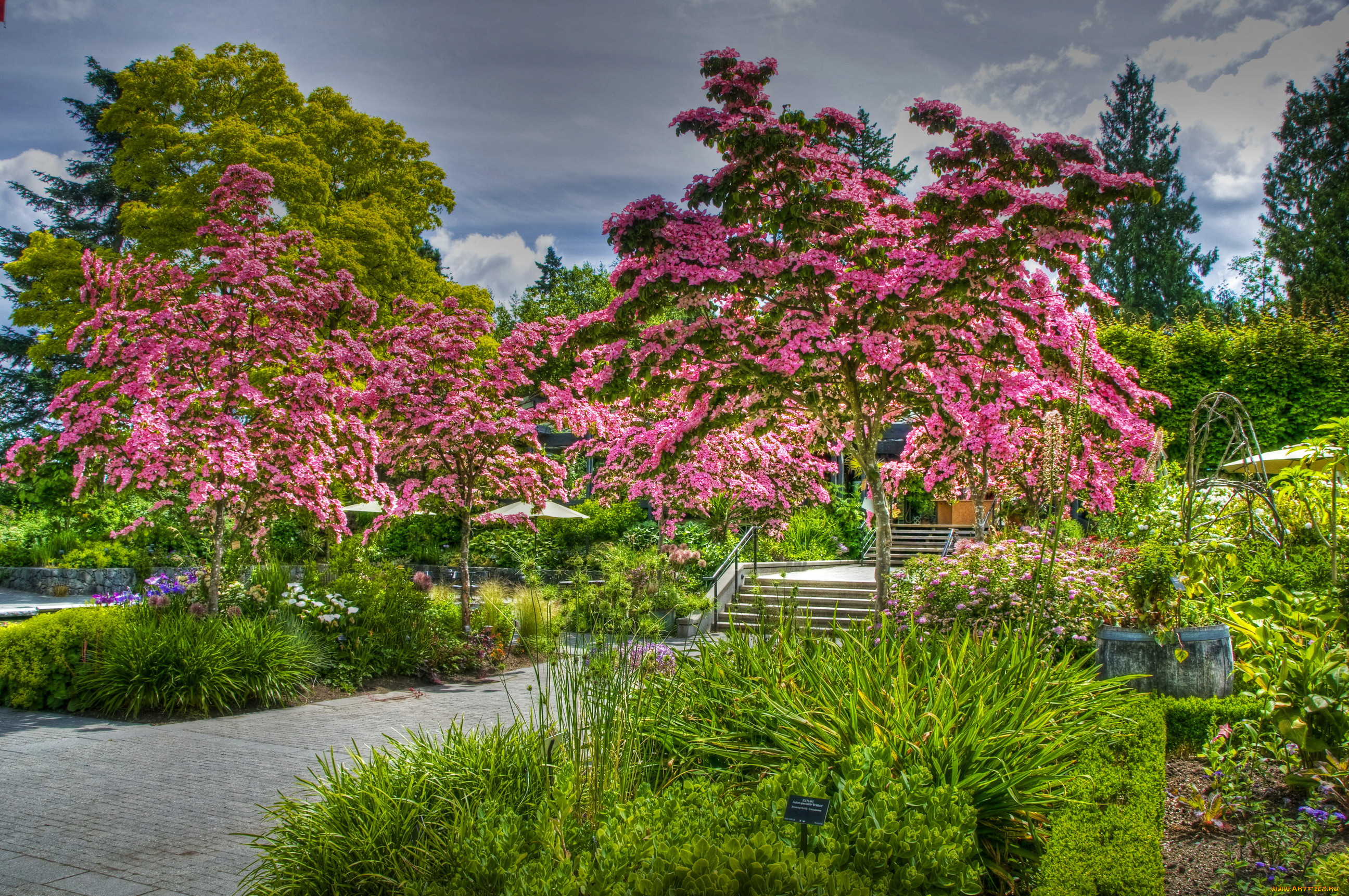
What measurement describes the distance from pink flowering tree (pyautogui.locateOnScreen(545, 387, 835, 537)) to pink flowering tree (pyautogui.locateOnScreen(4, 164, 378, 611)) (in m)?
2.88

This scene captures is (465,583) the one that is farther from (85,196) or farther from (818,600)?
(85,196)

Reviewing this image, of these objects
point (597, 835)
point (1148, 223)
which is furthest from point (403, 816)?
point (1148, 223)

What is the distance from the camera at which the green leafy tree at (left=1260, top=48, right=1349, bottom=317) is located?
22.0 meters

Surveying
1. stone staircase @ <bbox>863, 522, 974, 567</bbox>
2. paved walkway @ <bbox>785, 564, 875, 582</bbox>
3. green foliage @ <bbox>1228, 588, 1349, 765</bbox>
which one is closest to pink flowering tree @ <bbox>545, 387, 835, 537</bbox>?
paved walkway @ <bbox>785, 564, 875, 582</bbox>

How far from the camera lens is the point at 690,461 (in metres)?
12.1

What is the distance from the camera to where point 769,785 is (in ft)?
8.68

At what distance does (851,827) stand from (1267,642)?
347 cm

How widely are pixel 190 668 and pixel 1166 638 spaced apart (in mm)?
8029

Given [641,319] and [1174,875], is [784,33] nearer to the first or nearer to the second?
[641,319]

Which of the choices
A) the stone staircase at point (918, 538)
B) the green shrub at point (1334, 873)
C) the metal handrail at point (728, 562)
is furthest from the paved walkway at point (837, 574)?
the green shrub at point (1334, 873)

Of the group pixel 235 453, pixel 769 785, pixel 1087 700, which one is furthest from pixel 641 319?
pixel 769 785

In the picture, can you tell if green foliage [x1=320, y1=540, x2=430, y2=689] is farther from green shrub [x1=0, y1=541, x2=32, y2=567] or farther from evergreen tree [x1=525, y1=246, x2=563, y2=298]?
evergreen tree [x1=525, y1=246, x2=563, y2=298]

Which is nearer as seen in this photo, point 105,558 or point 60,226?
point 105,558

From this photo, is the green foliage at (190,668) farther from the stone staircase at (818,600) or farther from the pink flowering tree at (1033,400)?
the pink flowering tree at (1033,400)
